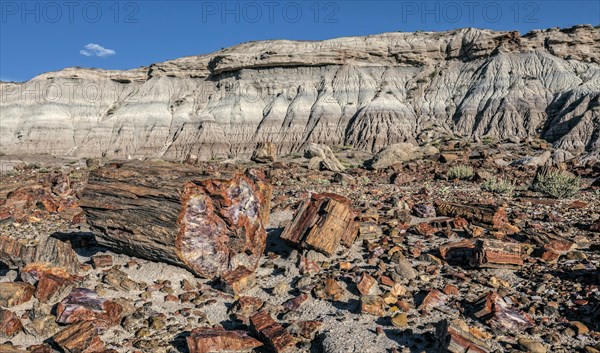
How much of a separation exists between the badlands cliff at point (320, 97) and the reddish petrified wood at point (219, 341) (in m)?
32.6

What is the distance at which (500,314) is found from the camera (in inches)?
190

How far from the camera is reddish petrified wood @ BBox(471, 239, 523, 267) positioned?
6137 millimetres

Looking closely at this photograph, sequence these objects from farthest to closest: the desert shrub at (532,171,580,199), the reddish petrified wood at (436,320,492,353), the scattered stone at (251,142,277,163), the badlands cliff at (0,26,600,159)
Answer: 1. the badlands cliff at (0,26,600,159)
2. the scattered stone at (251,142,277,163)
3. the desert shrub at (532,171,580,199)
4. the reddish petrified wood at (436,320,492,353)

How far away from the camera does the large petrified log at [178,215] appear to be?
6328 mm

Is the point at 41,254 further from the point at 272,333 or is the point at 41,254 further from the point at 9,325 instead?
the point at 272,333

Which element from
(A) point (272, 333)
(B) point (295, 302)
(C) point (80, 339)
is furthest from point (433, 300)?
(C) point (80, 339)

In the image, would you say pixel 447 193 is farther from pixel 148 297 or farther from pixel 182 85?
pixel 182 85

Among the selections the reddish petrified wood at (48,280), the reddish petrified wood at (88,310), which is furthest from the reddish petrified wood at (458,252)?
the reddish petrified wood at (48,280)

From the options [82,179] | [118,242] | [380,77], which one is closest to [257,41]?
[380,77]

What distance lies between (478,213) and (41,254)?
25.8 ft

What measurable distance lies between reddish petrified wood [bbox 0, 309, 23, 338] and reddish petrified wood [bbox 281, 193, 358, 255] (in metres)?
3.89

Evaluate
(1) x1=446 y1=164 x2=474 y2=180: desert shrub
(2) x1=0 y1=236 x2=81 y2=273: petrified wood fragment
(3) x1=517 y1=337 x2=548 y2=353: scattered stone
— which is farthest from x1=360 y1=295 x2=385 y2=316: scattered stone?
(1) x1=446 y1=164 x2=474 y2=180: desert shrub

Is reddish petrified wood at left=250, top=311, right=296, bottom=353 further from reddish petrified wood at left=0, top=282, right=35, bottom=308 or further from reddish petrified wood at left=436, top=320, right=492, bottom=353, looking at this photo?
reddish petrified wood at left=0, top=282, right=35, bottom=308

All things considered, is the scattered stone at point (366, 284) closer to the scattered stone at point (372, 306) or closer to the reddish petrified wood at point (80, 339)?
the scattered stone at point (372, 306)
